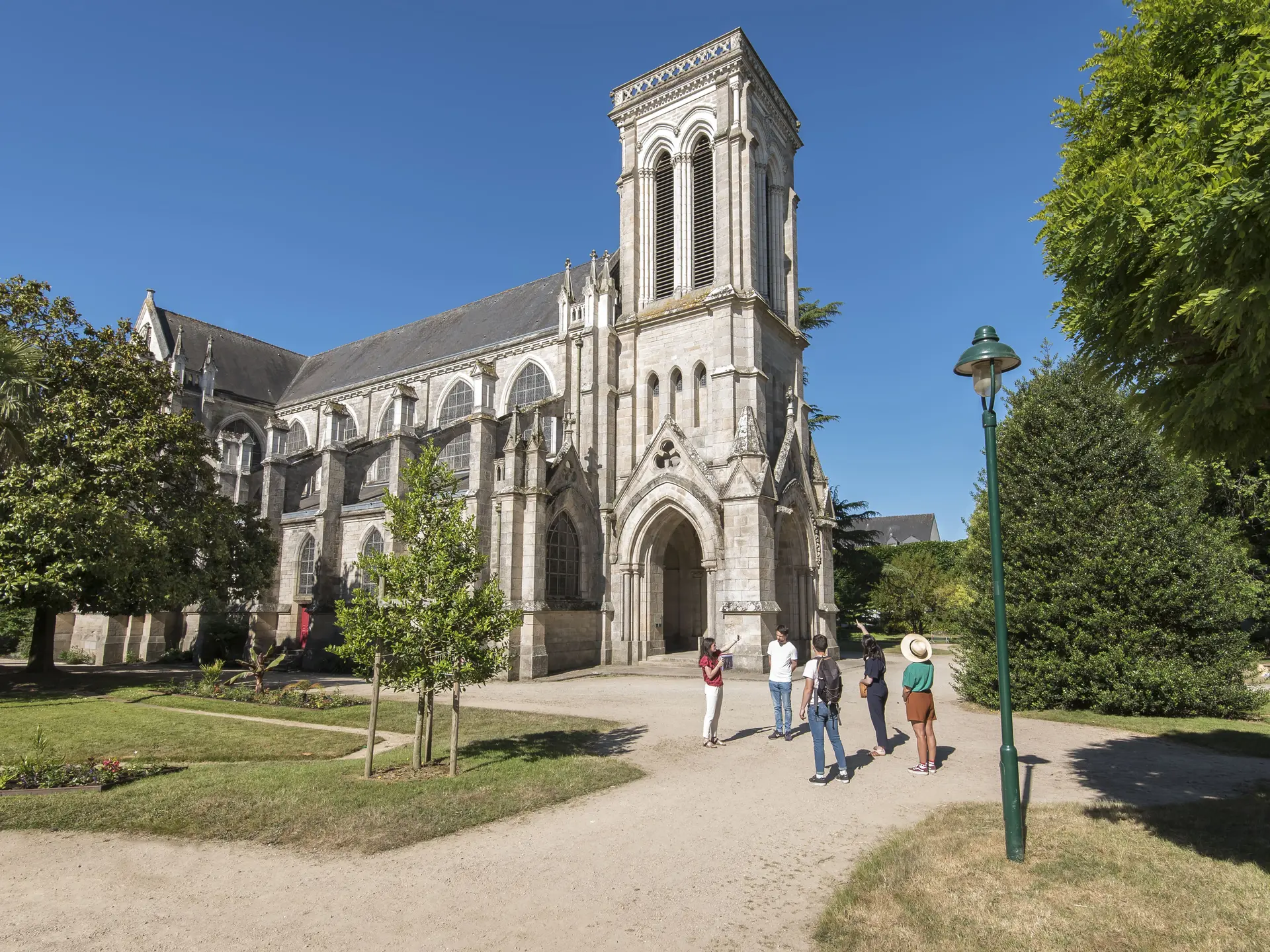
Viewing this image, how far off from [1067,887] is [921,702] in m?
3.93

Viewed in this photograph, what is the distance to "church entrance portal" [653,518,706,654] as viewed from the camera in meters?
29.4

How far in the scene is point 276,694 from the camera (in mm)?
16422

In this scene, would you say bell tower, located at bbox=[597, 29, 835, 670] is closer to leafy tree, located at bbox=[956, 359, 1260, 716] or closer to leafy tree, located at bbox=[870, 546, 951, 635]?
leafy tree, located at bbox=[956, 359, 1260, 716]

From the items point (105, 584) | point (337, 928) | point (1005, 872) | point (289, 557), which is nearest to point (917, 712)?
point (1005, 872)

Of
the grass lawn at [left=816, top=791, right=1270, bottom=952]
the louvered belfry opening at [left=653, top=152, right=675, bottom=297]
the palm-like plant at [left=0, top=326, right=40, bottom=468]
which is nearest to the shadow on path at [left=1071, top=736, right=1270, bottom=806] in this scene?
the grass lawn at [left=816, top=791, right=1270, bottom=952]

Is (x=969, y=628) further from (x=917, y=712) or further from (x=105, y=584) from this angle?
(x=105, y=584)

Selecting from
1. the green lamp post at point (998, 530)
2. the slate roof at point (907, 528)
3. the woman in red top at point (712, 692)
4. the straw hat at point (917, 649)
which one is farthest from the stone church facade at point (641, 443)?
the slate roof at point (907, 528)

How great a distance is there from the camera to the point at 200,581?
67.8ft

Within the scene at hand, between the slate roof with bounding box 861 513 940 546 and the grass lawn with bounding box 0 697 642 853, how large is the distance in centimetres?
8396

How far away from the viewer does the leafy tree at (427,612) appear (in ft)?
30.0

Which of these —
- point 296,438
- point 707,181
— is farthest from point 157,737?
point 296,438

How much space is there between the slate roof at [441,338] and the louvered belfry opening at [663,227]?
13.1 feet

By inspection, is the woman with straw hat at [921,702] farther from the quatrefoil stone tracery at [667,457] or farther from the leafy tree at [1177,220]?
the quatrefoil stone tracery at [667,457]

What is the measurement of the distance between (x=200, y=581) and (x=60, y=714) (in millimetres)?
6725
